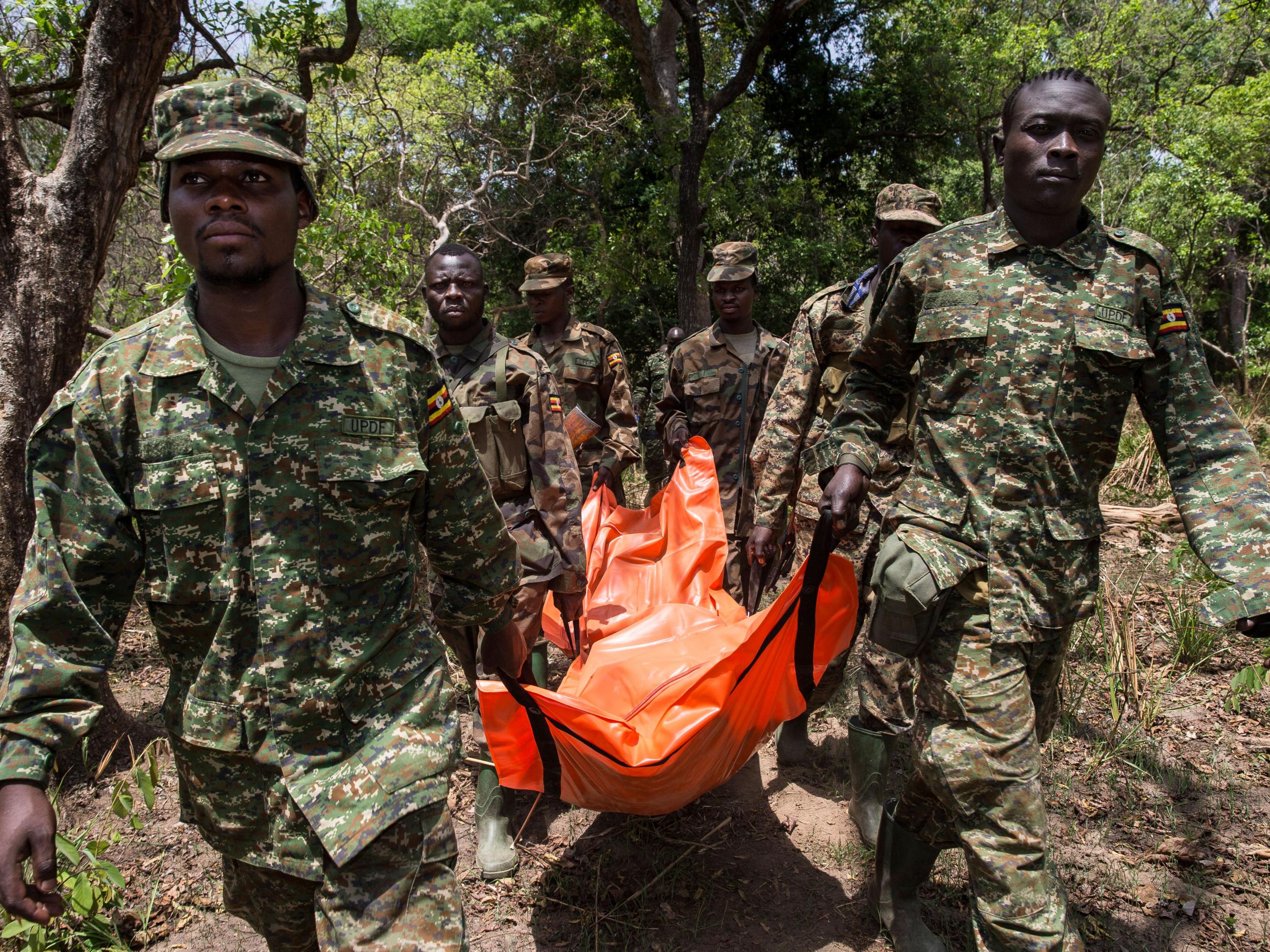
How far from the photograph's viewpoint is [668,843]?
3.40 m

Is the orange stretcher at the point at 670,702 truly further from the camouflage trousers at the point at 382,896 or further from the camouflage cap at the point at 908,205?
the camouflage cap at the point at 908,205

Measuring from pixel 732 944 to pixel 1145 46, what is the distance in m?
17.1

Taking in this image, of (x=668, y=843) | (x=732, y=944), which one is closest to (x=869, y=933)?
(x=732, y=944)

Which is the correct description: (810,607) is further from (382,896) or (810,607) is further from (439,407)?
(382,896)

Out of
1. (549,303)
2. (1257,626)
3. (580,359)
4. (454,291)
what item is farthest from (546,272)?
(1257,626)

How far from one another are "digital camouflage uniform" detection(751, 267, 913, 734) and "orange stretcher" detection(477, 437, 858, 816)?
0.42m

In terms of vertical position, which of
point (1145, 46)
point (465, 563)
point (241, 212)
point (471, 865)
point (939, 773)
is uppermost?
point (1145, 46)

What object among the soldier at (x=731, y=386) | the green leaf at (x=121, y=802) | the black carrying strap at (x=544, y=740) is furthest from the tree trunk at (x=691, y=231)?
the green leaf at (x=121, y=802)

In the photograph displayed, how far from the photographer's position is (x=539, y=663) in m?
4.14

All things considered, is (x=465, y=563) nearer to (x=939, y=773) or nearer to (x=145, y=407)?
(x=145, y=407)

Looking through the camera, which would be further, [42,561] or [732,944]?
[732,944]

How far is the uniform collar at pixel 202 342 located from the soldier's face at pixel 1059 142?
5.51 ft

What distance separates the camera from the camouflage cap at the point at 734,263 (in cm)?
528

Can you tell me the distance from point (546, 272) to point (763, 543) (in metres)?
3.08
